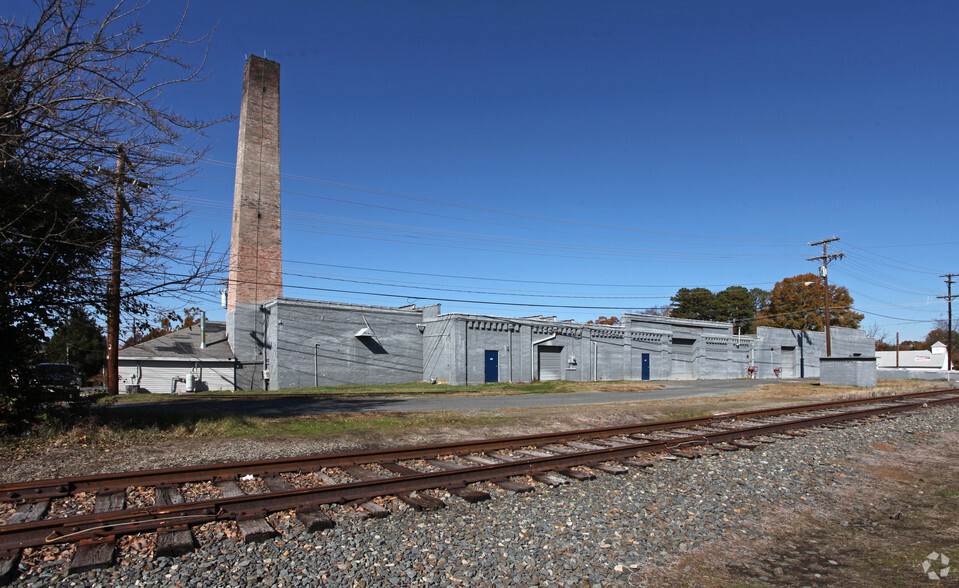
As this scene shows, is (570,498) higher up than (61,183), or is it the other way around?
(61,183)

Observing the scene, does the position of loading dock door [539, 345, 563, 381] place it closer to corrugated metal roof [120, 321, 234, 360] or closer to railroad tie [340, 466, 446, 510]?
corrugated metal roof [120, 321, 234, 360]

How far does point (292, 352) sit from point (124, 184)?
21803mm

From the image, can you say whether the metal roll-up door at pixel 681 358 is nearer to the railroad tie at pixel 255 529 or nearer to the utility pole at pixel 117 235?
the utility pole at pixel 117 235

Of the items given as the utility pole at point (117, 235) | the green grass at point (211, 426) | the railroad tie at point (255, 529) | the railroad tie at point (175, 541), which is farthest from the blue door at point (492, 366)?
the railroad tie at point (175, 541)

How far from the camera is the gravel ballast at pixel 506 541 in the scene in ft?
15.2

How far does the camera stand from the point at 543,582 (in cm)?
465

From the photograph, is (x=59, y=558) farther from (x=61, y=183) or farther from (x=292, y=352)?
(x=292, y=352)

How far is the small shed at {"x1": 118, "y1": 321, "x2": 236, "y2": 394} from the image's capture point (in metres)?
30.0

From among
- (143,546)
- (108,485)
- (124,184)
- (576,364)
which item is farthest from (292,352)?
(143,546)

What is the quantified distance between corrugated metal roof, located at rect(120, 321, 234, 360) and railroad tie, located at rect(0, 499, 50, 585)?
88.2ft

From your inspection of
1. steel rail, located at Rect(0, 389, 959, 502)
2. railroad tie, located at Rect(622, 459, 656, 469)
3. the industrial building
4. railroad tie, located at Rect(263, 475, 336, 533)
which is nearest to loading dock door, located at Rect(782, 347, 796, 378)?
the industrial building

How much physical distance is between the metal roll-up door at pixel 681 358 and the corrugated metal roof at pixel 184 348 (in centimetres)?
3147

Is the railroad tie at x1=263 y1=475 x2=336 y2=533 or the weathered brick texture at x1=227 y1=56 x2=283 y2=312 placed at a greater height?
the weathered brick texture at x1=227 y1=56 x2=283 y2=312

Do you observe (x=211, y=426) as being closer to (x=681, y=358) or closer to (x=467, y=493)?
(x=467, y=493)
